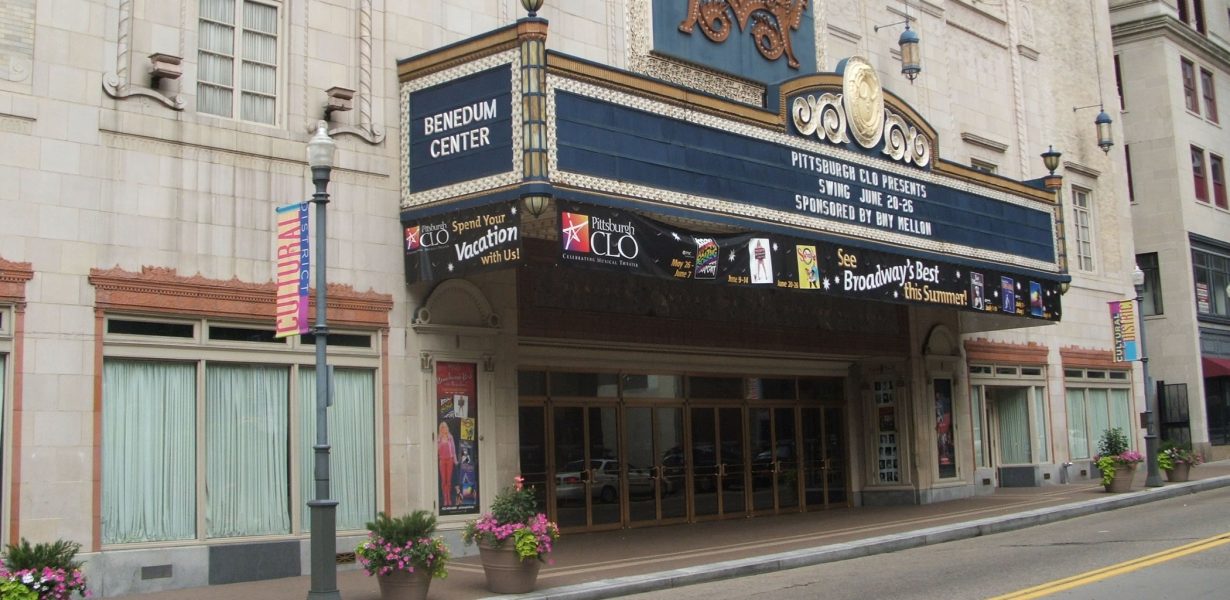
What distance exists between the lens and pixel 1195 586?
12312 millimetres

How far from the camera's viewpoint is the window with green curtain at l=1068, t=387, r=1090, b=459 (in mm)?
33219

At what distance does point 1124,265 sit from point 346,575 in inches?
1107

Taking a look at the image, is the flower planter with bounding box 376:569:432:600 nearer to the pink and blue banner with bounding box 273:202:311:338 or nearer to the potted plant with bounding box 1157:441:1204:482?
the pink and blue banner with bounding box 273:202:311:338

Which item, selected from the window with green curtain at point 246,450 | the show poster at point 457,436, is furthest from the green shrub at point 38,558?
the show poster at point 457,436

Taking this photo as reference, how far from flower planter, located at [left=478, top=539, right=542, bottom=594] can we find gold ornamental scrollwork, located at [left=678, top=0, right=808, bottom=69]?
11.3 metres

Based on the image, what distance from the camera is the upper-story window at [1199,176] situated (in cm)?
4347

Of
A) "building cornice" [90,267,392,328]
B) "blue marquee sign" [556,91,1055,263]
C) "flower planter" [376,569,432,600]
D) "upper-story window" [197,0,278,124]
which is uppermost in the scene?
"upper-story window" [197,0,278,124]

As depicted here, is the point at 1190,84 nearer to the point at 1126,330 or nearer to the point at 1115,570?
the point at 1126,330

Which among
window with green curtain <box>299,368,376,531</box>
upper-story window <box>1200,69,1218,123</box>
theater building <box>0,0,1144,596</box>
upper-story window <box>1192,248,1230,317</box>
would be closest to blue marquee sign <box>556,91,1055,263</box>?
theater building <box>0,0,1144,596</box>

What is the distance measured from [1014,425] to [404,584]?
2279 centimetres

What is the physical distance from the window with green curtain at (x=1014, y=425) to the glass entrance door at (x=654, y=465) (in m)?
12.0

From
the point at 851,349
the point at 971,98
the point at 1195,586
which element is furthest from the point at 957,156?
the point at 1195,586

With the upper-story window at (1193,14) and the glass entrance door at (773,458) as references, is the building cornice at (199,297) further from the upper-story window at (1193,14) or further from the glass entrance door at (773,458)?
the upper-story window at (1193,14)

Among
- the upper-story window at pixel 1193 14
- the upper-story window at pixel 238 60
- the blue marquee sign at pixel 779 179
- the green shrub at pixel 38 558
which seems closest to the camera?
the green shrub at pixel 38 558
